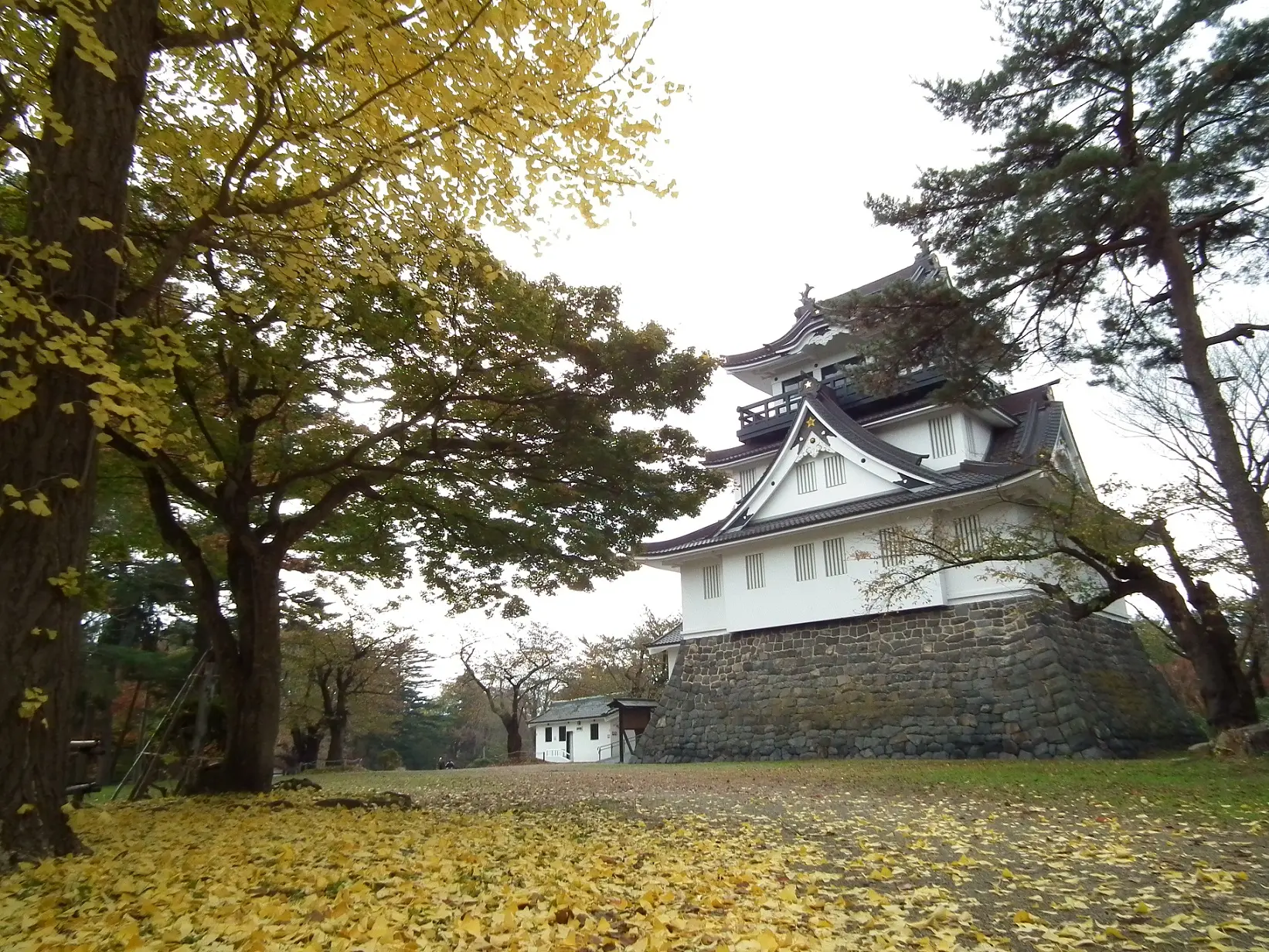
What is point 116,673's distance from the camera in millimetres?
16000

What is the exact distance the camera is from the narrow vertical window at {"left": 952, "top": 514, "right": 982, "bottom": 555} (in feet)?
48.2

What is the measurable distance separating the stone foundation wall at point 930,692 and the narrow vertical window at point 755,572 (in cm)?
114

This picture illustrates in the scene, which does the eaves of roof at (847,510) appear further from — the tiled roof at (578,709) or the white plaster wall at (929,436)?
the tiled roof at (578,709)

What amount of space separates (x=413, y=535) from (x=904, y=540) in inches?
342

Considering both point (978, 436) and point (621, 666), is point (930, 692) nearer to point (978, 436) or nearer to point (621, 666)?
point (978, 436)

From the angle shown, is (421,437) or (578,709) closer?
(421,437)

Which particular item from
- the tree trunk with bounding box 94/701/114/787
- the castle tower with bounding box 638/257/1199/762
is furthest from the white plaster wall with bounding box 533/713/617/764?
the tree trunk with bounding box 94/701/114/787

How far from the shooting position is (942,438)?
17188 millimetres

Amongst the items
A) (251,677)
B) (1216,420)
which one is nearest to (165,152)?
(251,677)

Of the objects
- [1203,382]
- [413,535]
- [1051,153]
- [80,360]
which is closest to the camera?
[80,360]

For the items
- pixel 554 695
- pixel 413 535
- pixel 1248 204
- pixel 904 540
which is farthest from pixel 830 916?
pixel 554 695

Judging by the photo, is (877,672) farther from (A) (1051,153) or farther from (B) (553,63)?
(B) (553,63)

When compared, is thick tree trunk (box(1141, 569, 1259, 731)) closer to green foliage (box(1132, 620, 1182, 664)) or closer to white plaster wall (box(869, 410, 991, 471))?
green foliage (box(1132, 620, 1182, 664))

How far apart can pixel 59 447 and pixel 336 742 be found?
77.8ft
